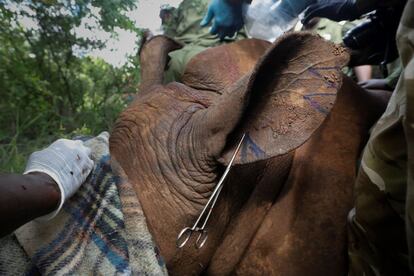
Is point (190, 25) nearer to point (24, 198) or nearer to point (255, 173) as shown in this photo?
point (255, 173)

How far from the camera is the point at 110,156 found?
1.14 m

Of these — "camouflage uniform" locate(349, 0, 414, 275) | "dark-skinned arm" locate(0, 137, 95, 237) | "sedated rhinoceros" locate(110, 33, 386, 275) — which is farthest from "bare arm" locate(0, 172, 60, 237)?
"camouflage uniform" locate(349, 0, 414, 275)

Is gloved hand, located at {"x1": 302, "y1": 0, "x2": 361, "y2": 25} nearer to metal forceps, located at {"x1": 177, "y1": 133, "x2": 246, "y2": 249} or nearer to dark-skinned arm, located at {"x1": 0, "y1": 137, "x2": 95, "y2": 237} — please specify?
metal forceps, located at {"x1": 177, "y1": 133, "x2": 246, "y2": 249}

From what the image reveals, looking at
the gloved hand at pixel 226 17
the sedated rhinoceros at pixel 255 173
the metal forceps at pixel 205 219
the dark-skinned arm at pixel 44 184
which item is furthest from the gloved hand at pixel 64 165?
the gloved hand at pixel 226 17

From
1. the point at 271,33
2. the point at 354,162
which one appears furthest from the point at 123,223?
the point at 271,33

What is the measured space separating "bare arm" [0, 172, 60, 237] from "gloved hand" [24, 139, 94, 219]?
0.02 m

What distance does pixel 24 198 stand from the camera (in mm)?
714

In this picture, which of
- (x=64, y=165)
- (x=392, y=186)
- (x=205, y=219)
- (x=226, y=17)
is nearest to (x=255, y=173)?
(x=205, y=219)

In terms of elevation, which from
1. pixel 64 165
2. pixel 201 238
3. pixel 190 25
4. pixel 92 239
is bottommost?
pixel 201 238

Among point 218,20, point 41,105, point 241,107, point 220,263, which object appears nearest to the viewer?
point 241,107

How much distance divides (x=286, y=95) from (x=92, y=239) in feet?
2.16

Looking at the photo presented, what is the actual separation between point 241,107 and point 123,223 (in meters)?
0.46

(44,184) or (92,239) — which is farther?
(92,239)

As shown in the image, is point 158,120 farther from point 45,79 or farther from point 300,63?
point 45,79
